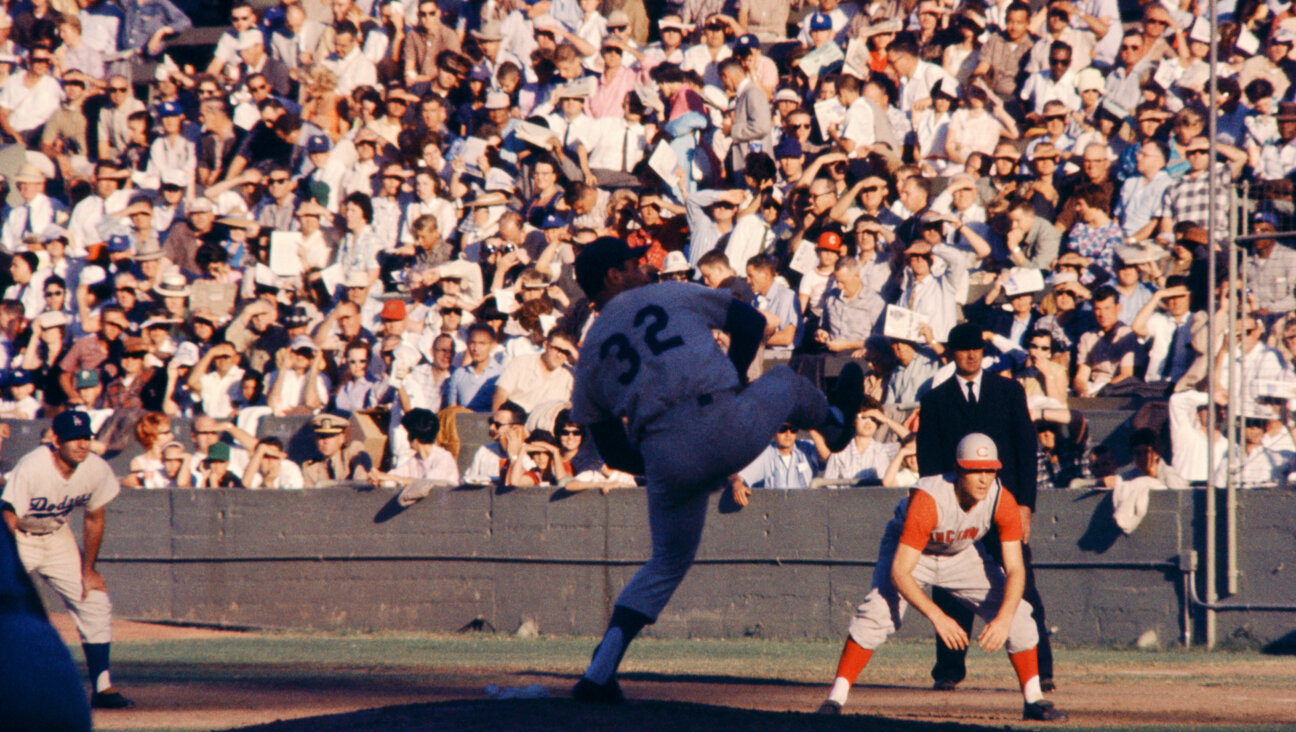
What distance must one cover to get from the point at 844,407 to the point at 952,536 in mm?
835

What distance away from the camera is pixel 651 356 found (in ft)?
20.7

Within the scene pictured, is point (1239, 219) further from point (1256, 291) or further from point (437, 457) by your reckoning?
point (437, 457)

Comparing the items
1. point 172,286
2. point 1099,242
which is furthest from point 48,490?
point 1099,242

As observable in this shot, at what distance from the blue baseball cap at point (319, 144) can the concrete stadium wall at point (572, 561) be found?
5645 millimetres

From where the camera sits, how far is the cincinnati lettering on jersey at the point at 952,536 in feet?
24.4

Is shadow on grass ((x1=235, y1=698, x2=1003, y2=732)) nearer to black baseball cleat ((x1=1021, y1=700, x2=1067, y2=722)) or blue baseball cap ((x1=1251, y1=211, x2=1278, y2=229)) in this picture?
black baseball cleat ((x1=1021, y1=700, x2=1067, y2=722))

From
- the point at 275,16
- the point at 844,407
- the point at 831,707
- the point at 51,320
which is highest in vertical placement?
the point at 275,16

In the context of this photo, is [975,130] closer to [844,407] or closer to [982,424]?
[982,424]

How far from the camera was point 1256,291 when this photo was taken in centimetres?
1154

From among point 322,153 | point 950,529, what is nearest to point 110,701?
point 950,529

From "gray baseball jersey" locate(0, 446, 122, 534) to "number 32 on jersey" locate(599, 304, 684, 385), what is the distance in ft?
16.1

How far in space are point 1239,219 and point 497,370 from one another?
23.2 ft

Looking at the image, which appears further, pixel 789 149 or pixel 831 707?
pixel 789 149

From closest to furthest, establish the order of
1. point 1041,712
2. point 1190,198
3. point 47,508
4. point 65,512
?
point 1041,712 < point 47,508 < point 65,512 < point 1190,198
